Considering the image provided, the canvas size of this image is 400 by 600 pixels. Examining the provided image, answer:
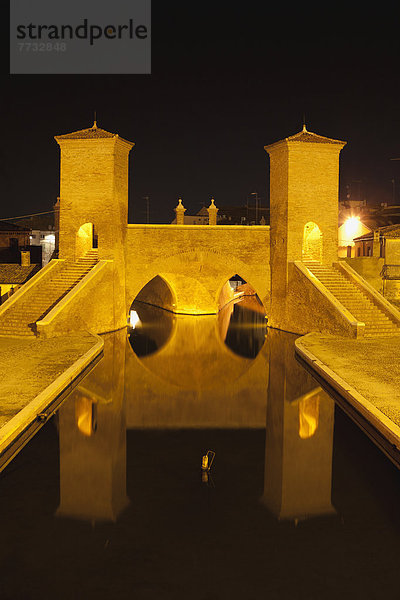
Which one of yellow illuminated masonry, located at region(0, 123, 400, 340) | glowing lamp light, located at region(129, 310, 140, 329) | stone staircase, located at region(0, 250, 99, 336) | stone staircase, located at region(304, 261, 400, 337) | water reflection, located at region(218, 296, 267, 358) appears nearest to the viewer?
stone staircase, located at region(0, 250, 99, 336)

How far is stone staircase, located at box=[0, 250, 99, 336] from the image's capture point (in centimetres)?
1805

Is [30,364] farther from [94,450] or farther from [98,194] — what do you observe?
[98,194]

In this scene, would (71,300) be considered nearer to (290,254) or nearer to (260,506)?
(290,254)

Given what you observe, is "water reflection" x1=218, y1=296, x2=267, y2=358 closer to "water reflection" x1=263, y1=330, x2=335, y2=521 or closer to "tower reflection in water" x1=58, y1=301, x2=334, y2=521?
"tower reflection in water" x1=58, y1=301, x2=334, y2=521

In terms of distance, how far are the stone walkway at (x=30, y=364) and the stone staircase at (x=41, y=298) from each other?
965 mm

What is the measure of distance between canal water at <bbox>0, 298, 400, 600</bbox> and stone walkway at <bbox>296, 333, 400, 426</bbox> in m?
0.69

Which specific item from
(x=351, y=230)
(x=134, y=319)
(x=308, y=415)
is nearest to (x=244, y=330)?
(x=134, y=319)

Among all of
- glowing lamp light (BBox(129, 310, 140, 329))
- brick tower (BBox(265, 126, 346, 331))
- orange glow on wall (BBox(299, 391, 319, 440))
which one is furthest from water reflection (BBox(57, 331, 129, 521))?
glowing lamp light (BBox(129, 310, 140, 329))

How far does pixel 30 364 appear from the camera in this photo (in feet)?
42.2

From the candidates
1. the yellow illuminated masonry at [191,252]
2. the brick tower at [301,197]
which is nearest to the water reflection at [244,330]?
the yellow illuminated masonry at [191,252]

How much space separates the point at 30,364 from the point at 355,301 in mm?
11740

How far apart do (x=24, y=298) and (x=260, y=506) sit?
14882 mm

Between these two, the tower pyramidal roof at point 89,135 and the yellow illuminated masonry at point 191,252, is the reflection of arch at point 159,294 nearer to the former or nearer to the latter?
the yellow illuminated masonry at point 191,252

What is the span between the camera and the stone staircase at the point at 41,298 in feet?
59.2
